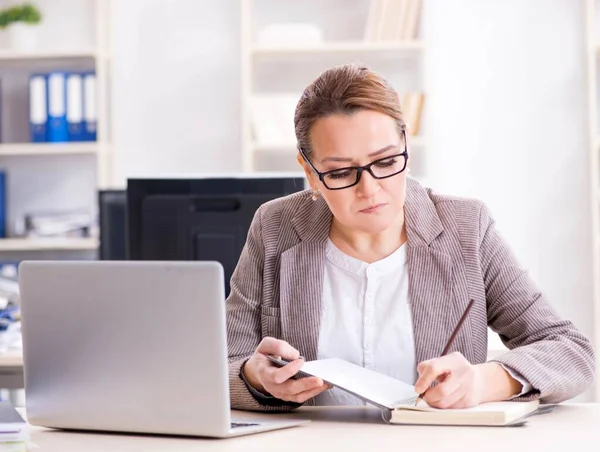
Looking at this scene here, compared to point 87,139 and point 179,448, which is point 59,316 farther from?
point 87,139

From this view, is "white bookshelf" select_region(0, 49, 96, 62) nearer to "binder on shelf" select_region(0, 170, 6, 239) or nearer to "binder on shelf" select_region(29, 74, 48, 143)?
"binder on shelf" select_region(29, 74, 48, 143)

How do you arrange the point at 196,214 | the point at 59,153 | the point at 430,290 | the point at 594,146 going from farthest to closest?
the point at 59,153 < the point at 594,146 < the point at 196,214 < the point at 430,290

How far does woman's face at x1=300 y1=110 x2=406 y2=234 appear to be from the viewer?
1.64 m

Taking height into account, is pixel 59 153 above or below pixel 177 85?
below

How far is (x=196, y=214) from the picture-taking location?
92.8 inches

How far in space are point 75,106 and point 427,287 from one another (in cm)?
269

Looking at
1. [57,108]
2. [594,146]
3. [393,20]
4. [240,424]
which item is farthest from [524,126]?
[240,424]

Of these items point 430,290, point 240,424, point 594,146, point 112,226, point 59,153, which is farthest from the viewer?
point 59,153

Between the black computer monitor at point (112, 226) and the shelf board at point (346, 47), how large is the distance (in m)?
1.54

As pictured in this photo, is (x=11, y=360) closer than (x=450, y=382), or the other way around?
(x=450, y=382)

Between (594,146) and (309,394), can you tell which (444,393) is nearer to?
(309,394)

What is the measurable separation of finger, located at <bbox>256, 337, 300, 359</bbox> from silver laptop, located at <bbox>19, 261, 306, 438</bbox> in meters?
0.11

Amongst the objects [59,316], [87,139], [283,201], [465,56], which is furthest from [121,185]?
[59,316]

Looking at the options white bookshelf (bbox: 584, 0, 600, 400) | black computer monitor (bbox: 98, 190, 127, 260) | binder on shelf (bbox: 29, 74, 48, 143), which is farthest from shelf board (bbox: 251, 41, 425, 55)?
black computer monitor (bbox: 98, 190, 127, 260)
